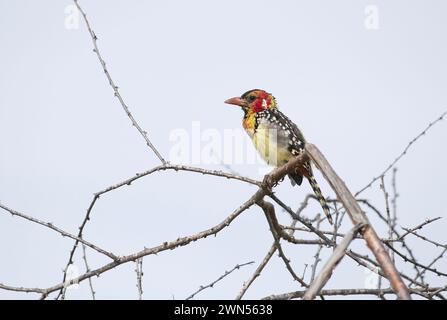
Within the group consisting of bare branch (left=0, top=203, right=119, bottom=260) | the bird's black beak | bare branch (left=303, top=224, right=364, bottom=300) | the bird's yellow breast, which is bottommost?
bare branch (left=303, top=224, right=364, bottom=300)

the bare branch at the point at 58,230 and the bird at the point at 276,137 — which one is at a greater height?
the bird at the point at 276,137

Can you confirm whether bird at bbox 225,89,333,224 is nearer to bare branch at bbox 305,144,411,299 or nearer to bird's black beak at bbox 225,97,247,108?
bird's black beak at bbox 225,97,247,108

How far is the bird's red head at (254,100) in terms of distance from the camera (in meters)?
6.72

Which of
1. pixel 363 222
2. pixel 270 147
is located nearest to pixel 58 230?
pixel 363 222

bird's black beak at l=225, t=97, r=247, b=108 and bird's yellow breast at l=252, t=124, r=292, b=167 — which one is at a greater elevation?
bird's black beak at l=225, t=97, r=247, b=108

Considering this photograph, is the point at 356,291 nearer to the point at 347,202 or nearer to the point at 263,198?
the point at 263,198

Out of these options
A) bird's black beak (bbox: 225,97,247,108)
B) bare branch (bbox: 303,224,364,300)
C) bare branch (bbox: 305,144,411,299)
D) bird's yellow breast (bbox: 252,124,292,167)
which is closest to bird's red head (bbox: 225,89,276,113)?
bird's black beak (bbox: 225,97,247,108)

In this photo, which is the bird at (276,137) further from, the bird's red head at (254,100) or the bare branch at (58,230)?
the bare branch at (58,230)

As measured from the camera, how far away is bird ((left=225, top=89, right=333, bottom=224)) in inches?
239

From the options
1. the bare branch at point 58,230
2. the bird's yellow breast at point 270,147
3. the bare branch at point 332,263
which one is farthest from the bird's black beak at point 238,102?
the bare branch at point 332,263

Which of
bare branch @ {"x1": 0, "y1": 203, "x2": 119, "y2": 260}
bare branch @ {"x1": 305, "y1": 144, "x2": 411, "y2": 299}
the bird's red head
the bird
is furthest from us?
the bird's red head

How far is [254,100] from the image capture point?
6.77 metres
